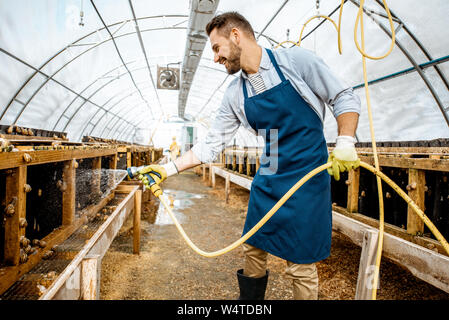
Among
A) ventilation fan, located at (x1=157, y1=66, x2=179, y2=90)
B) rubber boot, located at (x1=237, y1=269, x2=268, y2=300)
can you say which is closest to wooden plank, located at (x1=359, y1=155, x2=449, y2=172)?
rubber boot, located at (x1=237, y1=269, x2=268, y2=300)

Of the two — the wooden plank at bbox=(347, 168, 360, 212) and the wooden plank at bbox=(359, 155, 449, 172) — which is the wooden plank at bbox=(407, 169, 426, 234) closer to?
the wooden plank at bbox=(359, 155, 449, 172)

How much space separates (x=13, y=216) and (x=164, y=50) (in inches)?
407

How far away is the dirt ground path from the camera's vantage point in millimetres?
2729

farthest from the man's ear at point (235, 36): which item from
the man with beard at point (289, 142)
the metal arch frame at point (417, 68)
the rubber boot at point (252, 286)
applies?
the metal arch frame at point (417, 68)

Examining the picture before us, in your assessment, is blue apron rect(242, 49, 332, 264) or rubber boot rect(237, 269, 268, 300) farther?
rubber boot rect(237, 269, 268, 300)

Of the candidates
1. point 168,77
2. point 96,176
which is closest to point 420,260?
point 96,176

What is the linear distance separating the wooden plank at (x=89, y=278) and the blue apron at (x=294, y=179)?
1.03 meters

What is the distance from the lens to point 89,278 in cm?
127

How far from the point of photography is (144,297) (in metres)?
2.71

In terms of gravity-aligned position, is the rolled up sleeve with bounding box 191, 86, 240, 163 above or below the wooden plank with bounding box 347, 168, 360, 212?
above

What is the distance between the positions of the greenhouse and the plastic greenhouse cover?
1.6 inches

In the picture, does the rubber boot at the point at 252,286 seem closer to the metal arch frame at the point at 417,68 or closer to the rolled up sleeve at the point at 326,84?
the rolled up sleeve at the point at 326,84

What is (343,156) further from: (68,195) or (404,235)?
(68,195)
